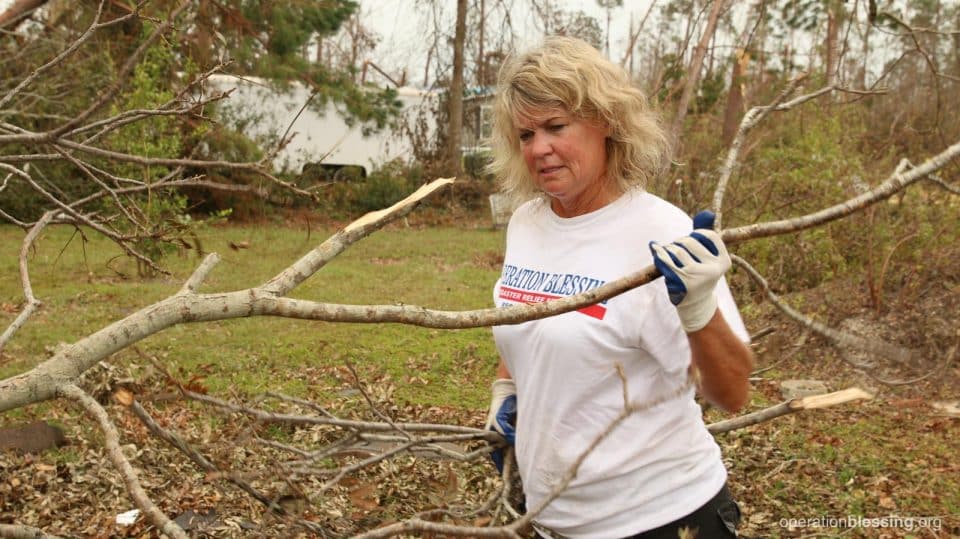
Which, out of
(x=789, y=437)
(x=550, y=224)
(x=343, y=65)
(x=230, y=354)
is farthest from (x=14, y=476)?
(x=343, y=65)

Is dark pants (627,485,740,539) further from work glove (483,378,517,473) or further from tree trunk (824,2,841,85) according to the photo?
tree trunk (824,2,841,85)

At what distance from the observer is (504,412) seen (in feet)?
7.47

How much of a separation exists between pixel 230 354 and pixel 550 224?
14.7 feet

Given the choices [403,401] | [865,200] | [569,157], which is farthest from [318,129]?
[865,200]

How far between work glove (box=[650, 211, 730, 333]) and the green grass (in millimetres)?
1993

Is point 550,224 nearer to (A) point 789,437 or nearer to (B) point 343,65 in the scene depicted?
(A) point 789,437

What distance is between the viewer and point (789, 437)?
4215 mm

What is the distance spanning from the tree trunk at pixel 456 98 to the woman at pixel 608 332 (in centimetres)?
1338

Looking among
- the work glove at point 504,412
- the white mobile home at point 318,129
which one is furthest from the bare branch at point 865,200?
the white mobile home at point 318,129

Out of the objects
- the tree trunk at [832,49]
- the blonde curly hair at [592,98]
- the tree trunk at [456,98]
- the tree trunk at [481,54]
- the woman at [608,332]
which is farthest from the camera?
the tree trunk at [456,98]

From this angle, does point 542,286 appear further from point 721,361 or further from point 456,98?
point 456,98

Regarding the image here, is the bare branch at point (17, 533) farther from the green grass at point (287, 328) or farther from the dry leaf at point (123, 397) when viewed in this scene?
the green grass at point (287, 328)

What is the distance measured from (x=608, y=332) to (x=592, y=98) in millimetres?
568

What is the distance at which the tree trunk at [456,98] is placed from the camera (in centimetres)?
1472
